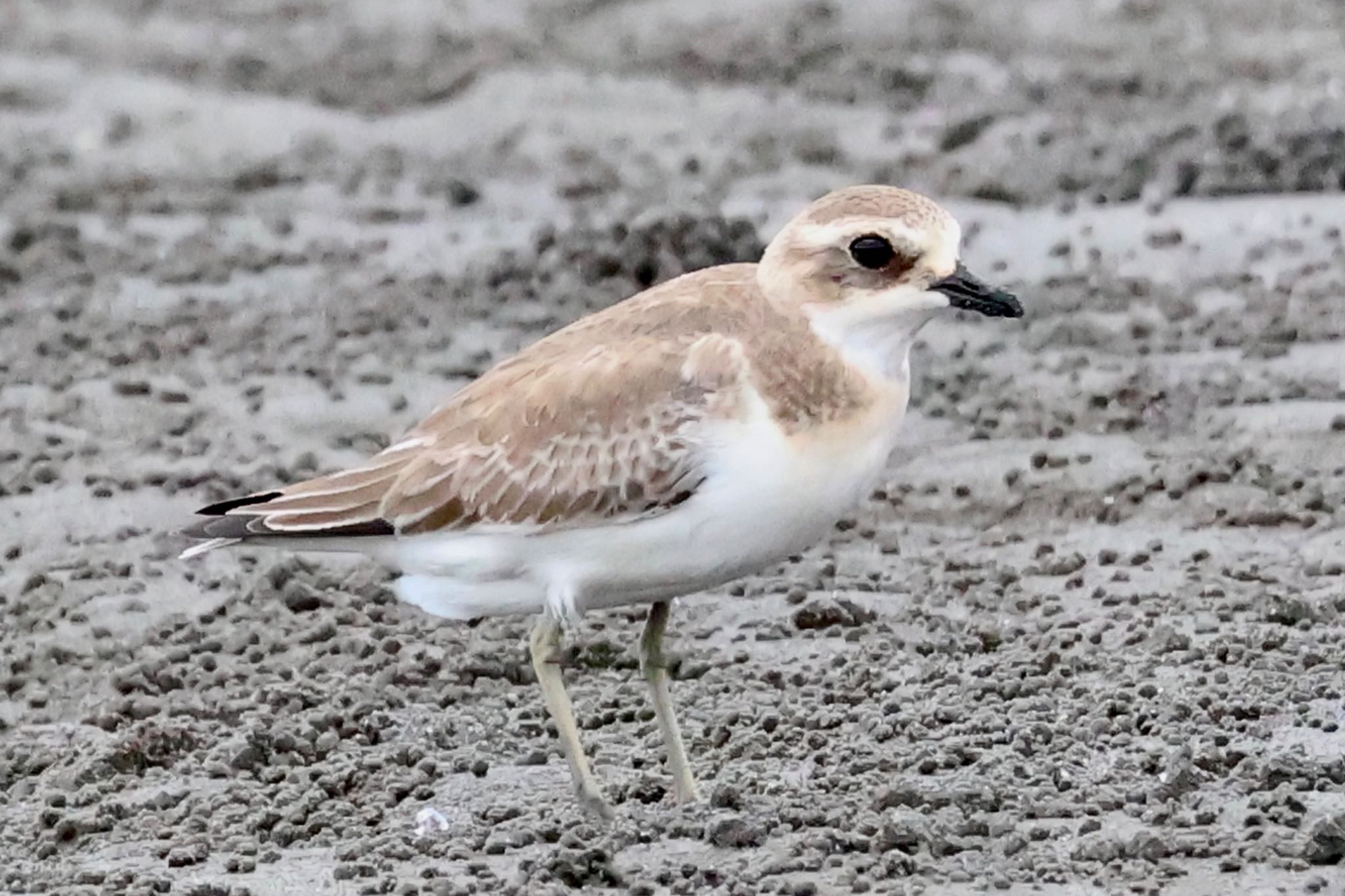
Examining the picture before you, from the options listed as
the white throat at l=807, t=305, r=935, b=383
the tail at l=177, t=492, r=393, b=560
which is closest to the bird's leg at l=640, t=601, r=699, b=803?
the tail at l=177, t=492, r=393, b=560

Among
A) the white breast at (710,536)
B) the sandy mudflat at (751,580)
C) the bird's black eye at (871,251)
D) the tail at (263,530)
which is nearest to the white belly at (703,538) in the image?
the white breast at (710,536)

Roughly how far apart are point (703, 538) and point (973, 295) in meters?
0.76

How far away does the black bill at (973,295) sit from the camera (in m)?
4.79

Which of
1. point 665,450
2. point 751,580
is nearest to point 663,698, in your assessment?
point 665,450

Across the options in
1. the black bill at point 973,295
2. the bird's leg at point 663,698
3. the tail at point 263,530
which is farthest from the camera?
the tail at point 263,530

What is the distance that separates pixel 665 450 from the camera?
4793 millimetres

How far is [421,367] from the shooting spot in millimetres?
8273

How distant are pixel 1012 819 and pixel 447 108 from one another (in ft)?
25.5

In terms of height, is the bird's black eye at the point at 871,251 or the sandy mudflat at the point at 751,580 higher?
the bird's black eye at the point at 871,251

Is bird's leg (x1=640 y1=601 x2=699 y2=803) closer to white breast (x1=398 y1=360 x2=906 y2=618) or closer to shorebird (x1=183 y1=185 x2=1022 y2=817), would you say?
shorebird (x1=183 y1=185 x2=1022 y2=817)

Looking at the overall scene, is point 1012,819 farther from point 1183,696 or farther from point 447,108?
point 447,108

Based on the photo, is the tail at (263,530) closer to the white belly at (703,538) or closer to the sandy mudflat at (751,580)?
the white belly at (703,538)

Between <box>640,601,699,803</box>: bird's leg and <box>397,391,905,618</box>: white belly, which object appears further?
<box>640,601,699,803</box>: bird's leg

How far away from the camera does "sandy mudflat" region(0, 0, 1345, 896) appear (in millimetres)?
4836
